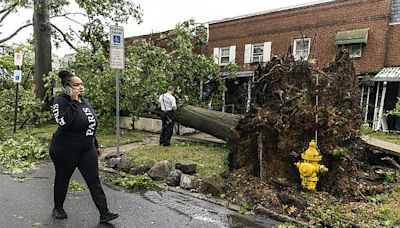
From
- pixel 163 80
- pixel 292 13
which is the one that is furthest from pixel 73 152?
pixel 292 13

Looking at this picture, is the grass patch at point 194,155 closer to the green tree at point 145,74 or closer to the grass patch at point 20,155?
the grass patch at point 20,155

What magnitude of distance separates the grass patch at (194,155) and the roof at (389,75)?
8871 millimetres

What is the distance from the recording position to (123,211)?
4539mm

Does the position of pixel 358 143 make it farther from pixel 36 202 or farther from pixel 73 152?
pixel 36 202

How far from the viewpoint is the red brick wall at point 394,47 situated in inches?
570

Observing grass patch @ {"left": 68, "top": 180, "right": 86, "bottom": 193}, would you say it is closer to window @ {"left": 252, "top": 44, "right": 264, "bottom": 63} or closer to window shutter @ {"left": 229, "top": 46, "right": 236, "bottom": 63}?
window @ {"left": 252, "top": 44, "right": 264, "bottom": 63}

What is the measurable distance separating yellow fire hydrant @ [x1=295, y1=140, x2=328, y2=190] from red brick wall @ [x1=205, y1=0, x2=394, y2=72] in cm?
914

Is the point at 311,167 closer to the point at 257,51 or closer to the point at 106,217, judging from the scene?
the point at 106,217

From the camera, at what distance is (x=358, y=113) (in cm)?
596

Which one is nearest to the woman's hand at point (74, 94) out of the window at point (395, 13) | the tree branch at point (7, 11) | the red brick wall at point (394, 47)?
the red brick wall at point (394, 47)

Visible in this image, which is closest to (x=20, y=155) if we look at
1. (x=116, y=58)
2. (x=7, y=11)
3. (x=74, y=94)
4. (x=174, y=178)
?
(x=116, y=58)

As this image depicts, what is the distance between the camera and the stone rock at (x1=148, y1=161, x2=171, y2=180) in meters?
6.04

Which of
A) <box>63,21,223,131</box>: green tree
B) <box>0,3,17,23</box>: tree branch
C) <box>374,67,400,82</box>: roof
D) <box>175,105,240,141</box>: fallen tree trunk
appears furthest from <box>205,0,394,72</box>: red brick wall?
<box>0,3,17,23</box>: tree branch

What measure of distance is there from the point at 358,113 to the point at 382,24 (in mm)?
10943
